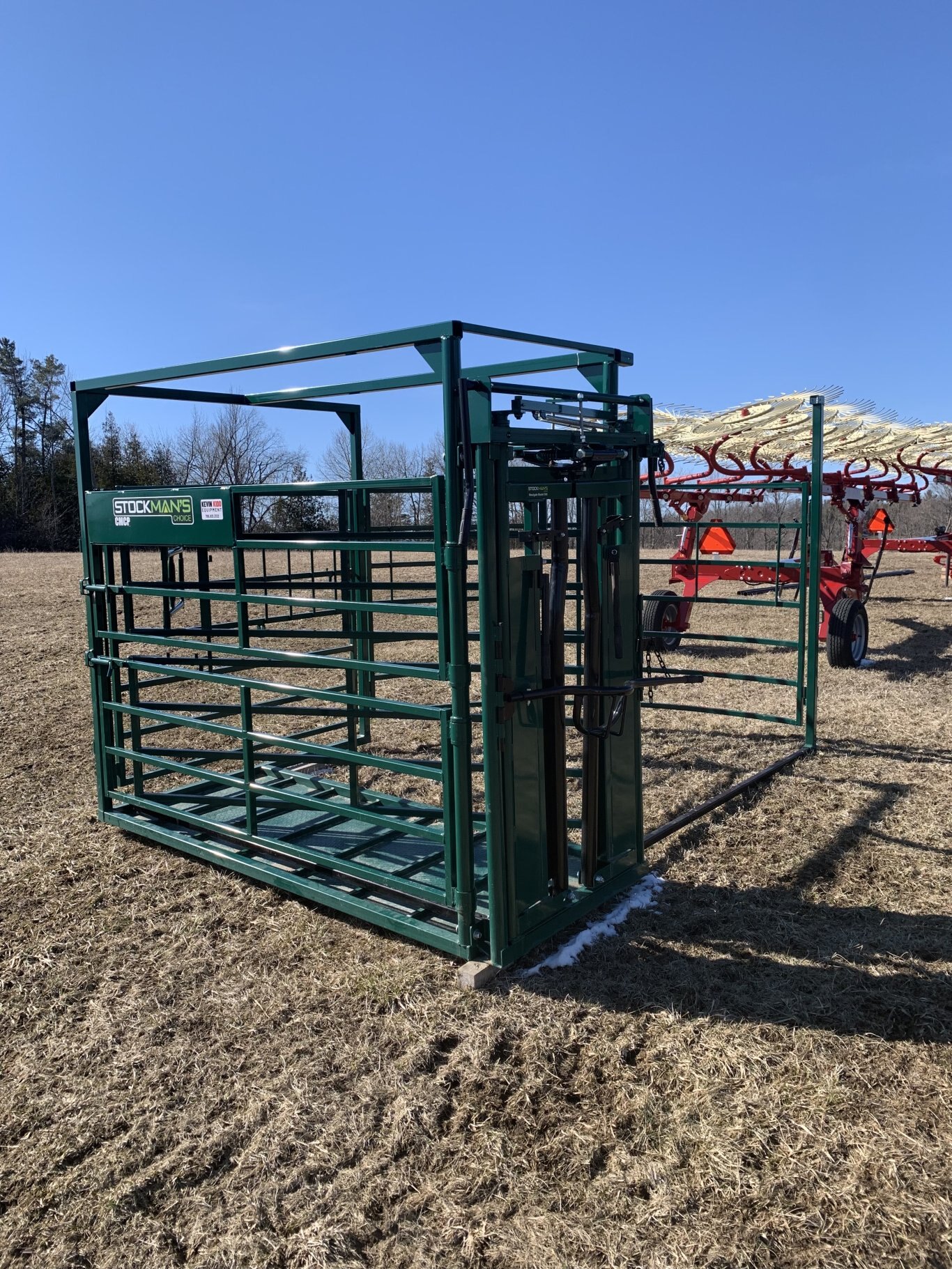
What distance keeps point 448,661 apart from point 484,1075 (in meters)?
1.40

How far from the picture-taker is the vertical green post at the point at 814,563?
600cm

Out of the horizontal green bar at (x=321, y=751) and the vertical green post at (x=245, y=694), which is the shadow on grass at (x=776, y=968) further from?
the vertical green post at (x=245, y=694)

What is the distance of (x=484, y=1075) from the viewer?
2.81 metres

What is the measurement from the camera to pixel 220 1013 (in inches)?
127

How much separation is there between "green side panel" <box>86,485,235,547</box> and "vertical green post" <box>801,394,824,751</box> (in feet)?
12.4

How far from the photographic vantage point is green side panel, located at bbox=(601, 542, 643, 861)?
12.5 ft

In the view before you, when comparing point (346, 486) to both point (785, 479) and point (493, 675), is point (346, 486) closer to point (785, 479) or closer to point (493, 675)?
point (493, 675)

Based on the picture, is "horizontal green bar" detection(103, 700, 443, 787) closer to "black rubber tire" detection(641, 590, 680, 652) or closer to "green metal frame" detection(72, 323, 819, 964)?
"green metal frame" detection(72, 323, 819, 964)

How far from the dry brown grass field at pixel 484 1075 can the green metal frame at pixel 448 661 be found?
24cm

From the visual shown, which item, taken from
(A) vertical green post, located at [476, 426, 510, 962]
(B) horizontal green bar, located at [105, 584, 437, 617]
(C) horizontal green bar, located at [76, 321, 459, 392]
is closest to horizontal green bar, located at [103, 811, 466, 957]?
(A) vertical green post, located at [476, 426, 510, 962]

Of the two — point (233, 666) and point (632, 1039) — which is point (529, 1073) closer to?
point (632, 1039)

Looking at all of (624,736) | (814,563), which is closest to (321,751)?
(624,736)

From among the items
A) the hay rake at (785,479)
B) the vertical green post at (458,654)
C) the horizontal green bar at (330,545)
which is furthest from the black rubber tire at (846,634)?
the vertical green post at (458,654)

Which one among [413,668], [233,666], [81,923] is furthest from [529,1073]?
[233,666]
